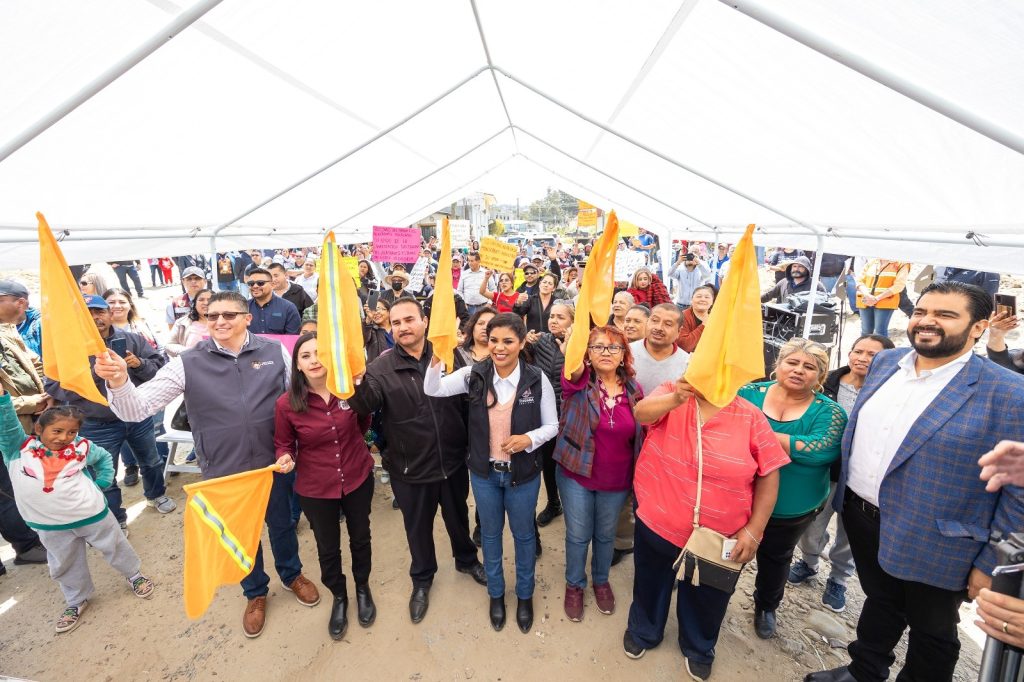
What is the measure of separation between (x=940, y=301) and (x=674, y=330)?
54.7 inches

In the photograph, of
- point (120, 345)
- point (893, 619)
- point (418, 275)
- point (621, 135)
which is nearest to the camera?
point (893, 619)

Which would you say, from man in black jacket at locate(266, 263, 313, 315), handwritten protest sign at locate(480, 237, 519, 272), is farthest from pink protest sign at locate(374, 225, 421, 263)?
man in black jacket at locate(266, 263, 313, 315)

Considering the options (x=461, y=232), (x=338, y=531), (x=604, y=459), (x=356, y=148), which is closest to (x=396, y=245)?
(x=356, y=148)

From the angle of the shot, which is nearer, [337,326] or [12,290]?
[337,326]

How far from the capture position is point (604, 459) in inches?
101

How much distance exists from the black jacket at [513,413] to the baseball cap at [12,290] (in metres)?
3.58

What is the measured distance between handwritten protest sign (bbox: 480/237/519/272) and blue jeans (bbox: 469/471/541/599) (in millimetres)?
4279

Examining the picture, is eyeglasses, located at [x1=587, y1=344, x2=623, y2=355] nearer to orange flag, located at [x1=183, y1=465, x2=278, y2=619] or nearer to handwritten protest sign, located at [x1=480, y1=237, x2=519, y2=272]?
orange flag, located at [x1=183, y1=465, x2=278, y2=619]

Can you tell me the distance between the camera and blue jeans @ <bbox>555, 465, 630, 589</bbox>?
269 cm

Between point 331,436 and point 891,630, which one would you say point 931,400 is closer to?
point 891,630

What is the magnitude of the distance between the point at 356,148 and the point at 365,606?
4.43 m

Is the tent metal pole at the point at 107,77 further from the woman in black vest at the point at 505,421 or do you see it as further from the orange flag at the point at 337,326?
the woman in black vest at the point at 505,421

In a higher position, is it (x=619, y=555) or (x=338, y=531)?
(x=338, y=531)

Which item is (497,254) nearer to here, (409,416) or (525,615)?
(409,416)
